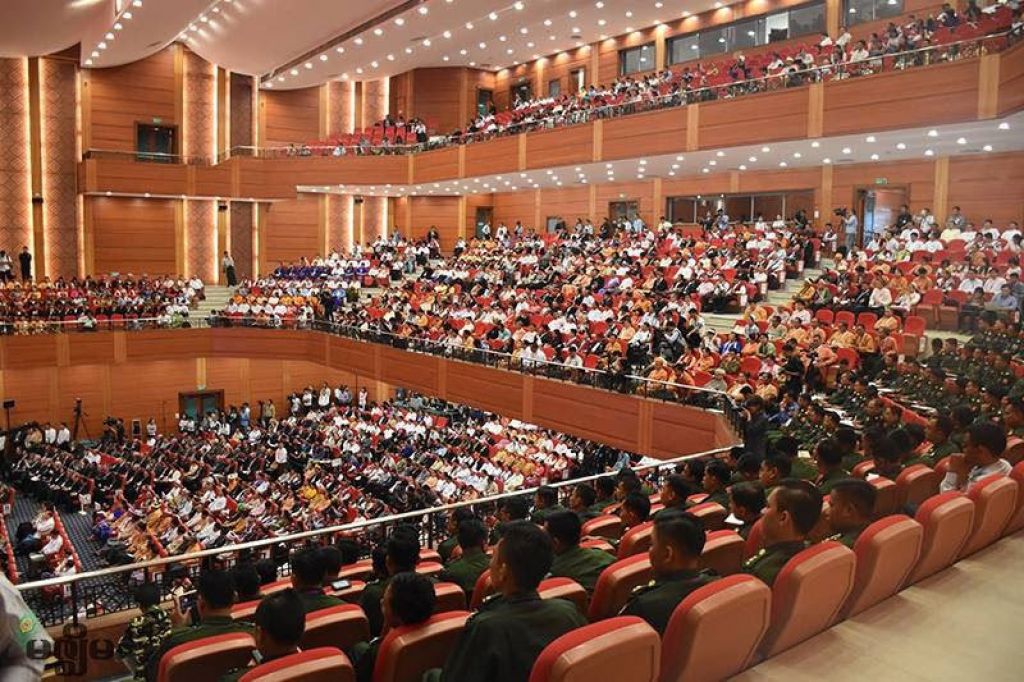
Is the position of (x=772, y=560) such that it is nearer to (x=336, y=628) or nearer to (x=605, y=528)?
(x=336, y=628)

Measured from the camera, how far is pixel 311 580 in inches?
137

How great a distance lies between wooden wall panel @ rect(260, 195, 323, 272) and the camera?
2534cm

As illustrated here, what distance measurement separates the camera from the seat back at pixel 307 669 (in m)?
2.29

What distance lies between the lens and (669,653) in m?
2.27

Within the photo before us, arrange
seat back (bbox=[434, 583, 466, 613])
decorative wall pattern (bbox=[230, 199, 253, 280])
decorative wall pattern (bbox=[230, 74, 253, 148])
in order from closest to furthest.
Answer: seat back (bbox=[434, 583, 466, 613]) → decorative wall pattern (bbox=[230, 199, 253, 280]) → decorative wall pattern (bbox=[230, 74, 253, 148])

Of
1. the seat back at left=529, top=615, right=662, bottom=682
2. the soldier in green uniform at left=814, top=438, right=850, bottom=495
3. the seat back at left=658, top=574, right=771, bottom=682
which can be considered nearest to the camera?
the seat back at left=529, top=615, right=662, bottom=682

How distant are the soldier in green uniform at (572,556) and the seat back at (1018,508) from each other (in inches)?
79.8

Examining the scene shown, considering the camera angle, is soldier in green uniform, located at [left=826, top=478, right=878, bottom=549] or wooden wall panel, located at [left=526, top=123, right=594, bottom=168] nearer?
soldier in green uniform, located at [left=826, top=478, right=878, bottom=549]

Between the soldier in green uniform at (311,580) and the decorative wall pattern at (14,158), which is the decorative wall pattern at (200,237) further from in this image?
the soldier in green uniform at (311,580)

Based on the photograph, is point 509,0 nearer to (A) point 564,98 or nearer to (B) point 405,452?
(A) point 564,98

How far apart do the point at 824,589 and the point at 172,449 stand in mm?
16301

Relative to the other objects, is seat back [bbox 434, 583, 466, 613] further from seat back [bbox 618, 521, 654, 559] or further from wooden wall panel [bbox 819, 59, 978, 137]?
wooden wall panel [bbox 819, 59, 978, 137]

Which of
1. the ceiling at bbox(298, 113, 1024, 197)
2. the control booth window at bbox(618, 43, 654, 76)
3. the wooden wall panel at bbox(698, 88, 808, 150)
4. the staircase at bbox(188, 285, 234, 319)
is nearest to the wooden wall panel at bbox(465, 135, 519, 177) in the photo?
the ceiling at bbox(298, 113, 1024, 197)

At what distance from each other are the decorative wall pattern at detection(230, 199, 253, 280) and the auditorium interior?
0.37 ft
